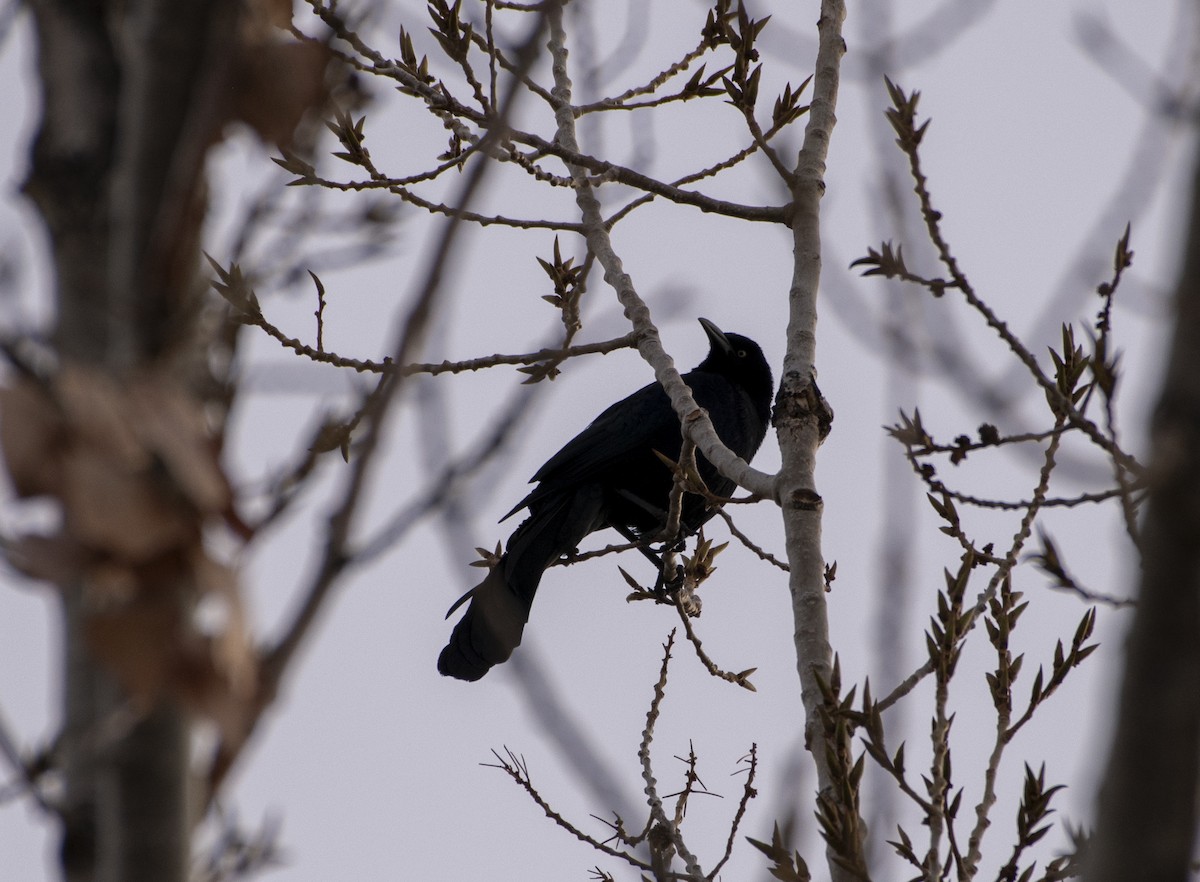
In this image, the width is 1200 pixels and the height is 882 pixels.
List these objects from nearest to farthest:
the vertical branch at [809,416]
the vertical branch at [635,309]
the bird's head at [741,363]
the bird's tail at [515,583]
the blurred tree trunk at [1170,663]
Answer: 1. the blurred tree trunk at [1170,663]
2. the vertical branch at [809,416]
3. the vertical branch at [635,309]
4. the bird's tail at [515,583]
5. the bird's head at [741,363]

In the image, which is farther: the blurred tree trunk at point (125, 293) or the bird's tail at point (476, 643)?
the bird's tail at point (476, 643)

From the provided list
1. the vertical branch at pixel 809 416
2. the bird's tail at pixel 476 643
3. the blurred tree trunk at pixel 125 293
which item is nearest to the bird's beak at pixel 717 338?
the bird's tail at pixel 476 643

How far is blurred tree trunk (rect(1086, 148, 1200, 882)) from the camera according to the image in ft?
3.62

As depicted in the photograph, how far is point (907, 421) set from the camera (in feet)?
9.12

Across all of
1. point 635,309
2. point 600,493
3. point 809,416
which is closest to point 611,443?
point 600,493

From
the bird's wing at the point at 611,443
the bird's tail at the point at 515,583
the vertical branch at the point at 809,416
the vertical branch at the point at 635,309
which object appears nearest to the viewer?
the vertical branch at the point at 809,416

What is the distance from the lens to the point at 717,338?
7223 millimetres

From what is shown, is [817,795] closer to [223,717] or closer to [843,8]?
[223,717]

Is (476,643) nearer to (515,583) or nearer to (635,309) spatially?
(515,583)

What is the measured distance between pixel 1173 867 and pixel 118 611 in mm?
954

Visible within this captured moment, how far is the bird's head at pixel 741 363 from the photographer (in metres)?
7.19

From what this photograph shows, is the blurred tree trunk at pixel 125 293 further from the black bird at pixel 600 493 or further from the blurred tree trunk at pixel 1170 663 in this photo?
the black bird at pixel 600 493

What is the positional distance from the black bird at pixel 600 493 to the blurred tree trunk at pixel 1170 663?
403 cm

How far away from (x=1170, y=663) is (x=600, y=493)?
16.4 ft
